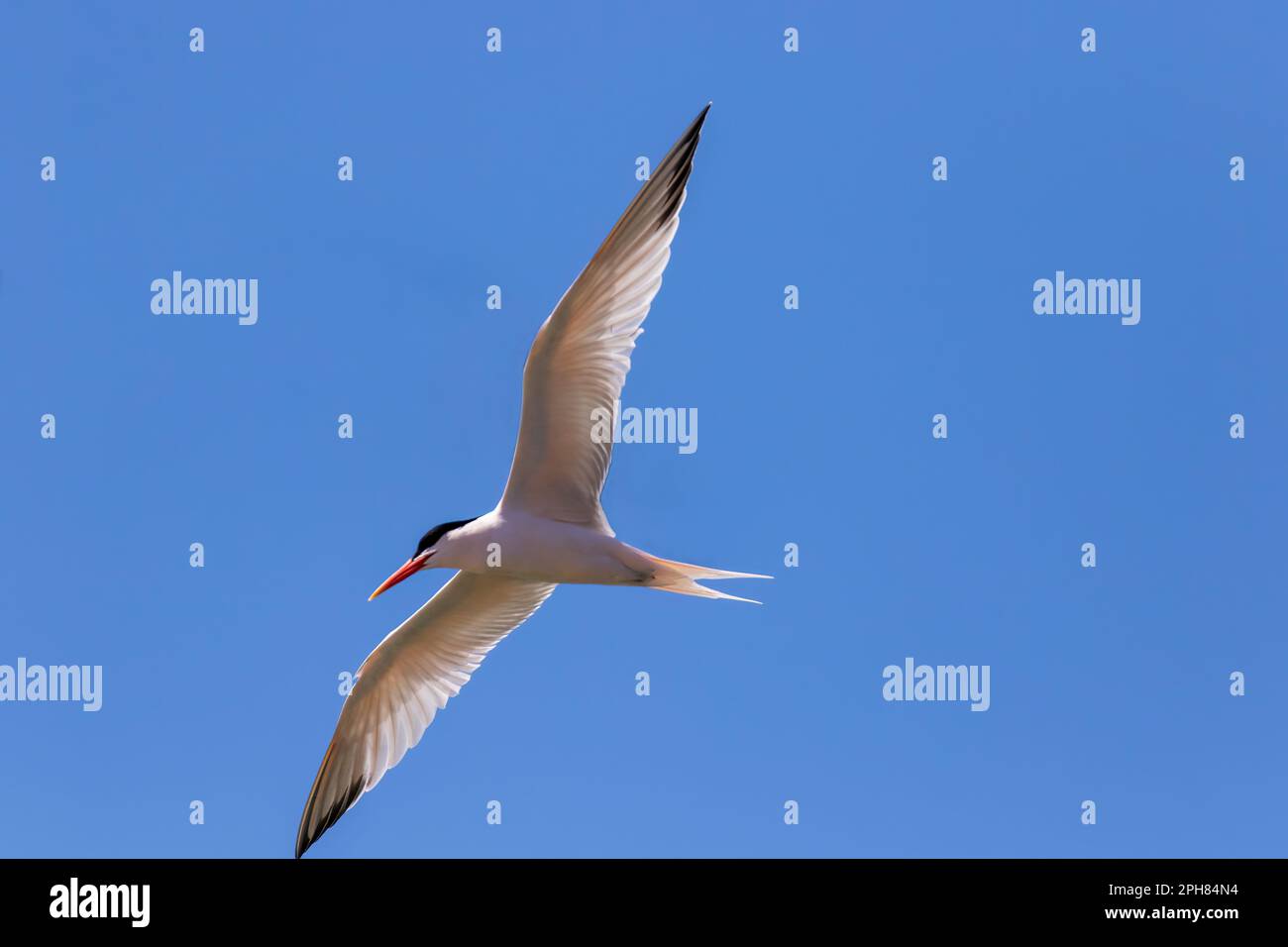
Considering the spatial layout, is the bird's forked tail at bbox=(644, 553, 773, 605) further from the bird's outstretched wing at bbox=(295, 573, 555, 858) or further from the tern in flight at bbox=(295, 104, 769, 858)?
the bird's outstretched wing at bbox=(295, 573, 555, 858)

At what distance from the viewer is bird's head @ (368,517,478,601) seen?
8.09m

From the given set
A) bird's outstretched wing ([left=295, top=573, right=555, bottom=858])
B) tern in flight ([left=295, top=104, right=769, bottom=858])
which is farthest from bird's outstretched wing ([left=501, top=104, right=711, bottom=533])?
bird's outstretched wing ([left=295, top=573, right=555, bottom=858])

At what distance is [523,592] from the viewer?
30.1 ft

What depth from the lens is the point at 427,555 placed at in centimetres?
809

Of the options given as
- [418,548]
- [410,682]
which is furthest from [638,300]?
[410,682]

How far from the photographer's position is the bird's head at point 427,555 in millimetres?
8086

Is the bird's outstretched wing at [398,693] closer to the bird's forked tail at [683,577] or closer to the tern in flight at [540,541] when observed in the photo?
the tern in flight at [540,541]

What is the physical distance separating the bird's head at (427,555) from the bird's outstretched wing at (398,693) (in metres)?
1.07

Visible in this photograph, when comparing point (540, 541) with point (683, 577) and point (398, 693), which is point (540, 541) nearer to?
point (683, 577)

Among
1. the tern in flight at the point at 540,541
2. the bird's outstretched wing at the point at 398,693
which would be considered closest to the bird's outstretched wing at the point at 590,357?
the tern in flight at the point at 540,541

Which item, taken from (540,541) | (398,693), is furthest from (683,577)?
(398,693)

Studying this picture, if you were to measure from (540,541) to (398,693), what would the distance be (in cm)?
226

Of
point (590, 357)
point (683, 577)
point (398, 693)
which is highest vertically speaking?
point (590, 357)
